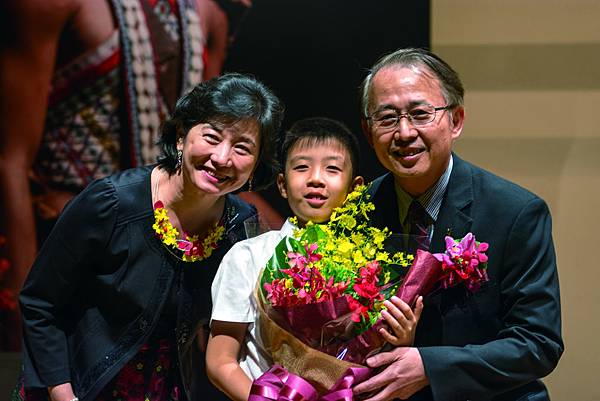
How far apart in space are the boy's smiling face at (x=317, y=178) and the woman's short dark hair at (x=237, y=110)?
85 mm

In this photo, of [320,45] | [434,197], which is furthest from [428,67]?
[320,45]

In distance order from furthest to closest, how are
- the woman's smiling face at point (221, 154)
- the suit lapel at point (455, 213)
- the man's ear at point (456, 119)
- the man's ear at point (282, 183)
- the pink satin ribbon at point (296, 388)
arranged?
the man's ear at point (282, 183) → the woman's smiling face at point (221, 154) → the man's ear at point (456, 119) → the suit lapel at point (455, 213) → the pink satin ribbon at point (296, 388)

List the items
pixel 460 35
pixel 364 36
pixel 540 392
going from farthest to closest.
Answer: pixel 460 35, pixel 364 36, pixel 540 392

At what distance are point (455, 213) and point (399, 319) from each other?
1.25ft

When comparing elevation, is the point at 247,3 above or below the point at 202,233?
above

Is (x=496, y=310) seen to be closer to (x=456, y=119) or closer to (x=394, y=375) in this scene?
(x=394, y=375)

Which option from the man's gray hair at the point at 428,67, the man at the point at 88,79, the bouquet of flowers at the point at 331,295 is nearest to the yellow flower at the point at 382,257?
the bouquet of flowers at the point at 331,295

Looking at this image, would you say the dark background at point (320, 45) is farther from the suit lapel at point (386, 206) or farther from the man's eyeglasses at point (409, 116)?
the man's eyeglasses at point (409, 116)

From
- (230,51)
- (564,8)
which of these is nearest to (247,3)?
(230,51)

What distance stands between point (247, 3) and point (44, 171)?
1213 millimetres

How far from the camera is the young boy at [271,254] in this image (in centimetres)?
191

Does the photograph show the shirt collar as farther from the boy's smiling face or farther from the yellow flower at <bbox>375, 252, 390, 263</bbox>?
the yellow flower at <bbox>375, 252, 390, 263</bbox>

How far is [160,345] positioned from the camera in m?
2.39

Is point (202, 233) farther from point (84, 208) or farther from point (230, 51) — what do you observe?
point (230, 51)
